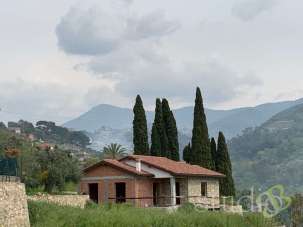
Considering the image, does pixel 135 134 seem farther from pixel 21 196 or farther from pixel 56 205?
pixel 21 196

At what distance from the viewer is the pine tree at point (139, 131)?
197 feet

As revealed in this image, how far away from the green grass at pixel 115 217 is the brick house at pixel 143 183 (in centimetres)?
721

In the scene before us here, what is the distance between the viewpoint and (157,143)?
6059 cm

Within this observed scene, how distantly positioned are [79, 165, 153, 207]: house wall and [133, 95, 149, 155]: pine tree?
11489mm

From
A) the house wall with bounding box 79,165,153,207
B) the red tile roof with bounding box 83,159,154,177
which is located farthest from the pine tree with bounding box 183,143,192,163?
the red tile roof with bounding box 83,159,154,177

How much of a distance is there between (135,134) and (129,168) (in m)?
12.7

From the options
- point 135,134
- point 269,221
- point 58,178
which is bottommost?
point 269,221

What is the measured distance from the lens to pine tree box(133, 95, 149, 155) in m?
60.1

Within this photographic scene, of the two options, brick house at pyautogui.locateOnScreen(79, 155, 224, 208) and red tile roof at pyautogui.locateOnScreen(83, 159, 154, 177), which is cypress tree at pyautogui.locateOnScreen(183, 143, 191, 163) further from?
red tile roof at pyautogui.locateOnScreen(83, 159, 154, 177)

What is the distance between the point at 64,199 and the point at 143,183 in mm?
10855

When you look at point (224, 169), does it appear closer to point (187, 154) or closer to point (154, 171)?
point (187, 154)

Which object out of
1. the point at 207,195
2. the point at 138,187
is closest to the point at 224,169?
the point at 207,195

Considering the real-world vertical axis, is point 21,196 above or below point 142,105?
below

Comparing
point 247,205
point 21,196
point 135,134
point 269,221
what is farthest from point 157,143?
point 21,196
